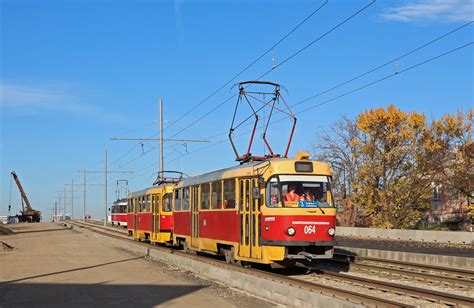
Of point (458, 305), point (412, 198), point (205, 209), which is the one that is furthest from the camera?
point (412, 198)

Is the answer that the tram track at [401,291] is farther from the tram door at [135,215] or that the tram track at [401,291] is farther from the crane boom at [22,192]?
the crane boom at [22,192]

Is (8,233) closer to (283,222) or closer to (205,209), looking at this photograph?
(205,209)

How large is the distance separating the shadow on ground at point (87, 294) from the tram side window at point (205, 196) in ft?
20.2

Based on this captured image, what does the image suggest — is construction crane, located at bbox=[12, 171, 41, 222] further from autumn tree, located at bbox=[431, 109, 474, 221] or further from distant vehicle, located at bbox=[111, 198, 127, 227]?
autumn tree, located at bbox=[431, 109, 474, 221]

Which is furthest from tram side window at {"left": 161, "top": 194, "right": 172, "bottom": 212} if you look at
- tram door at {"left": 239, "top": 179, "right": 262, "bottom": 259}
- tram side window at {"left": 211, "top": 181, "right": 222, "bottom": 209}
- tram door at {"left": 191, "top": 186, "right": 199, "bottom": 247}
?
tram door at {"left": 239, "top": 179, "right": 262, "bottom": 259}

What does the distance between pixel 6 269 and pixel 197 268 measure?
20.2 feet

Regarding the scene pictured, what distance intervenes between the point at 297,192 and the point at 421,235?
2081cm

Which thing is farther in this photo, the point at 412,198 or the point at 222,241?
the point at 412,198

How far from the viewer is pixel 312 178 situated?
50.2ft

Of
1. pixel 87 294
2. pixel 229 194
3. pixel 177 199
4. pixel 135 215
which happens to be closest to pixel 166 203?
pixel 177 199

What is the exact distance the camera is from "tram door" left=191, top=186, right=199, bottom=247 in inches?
835

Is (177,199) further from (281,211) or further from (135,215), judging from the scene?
(135,215)

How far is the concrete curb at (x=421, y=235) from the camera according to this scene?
30.8 m

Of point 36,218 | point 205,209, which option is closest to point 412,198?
point 205,209
